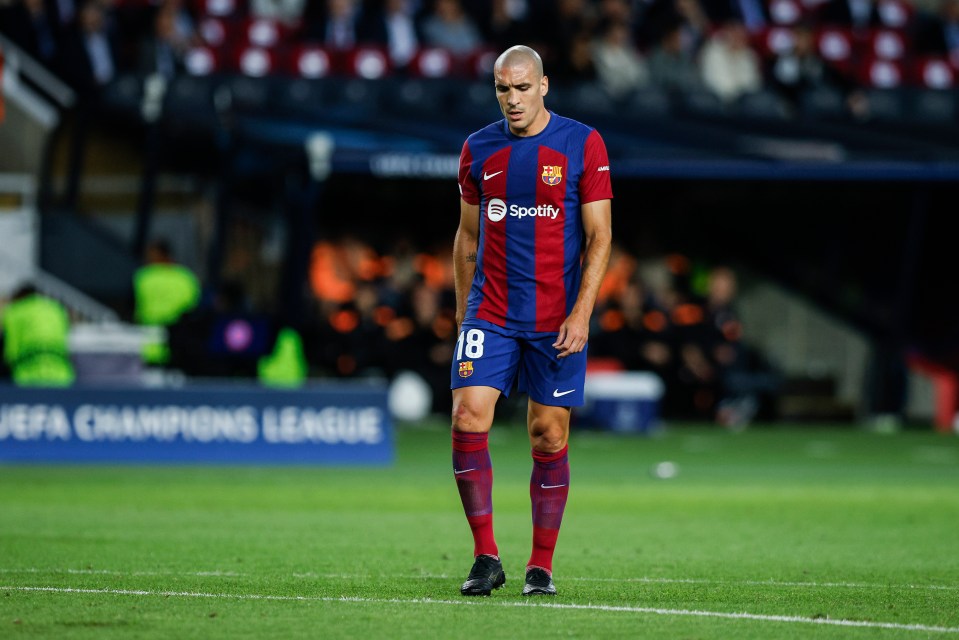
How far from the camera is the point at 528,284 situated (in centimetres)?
673

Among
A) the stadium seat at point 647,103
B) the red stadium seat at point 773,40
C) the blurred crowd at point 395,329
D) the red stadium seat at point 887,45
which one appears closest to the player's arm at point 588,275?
the blurred crowd at point 395,329

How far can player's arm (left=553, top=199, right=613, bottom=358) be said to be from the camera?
658 centimetres

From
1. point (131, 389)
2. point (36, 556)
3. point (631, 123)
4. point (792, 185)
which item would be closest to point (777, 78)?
point (792, 185)

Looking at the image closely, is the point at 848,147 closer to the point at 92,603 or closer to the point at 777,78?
the point at 777,78

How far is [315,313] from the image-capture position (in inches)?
797

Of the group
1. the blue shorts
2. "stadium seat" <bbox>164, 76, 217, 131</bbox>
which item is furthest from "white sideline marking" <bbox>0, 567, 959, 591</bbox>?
"stadium seat" <bbox>164, 76, 217, 131</bbox>

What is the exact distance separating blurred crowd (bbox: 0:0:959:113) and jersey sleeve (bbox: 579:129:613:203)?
1381 cm

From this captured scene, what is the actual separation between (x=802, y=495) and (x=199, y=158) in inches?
421

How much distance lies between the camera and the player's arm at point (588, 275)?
6582 millimetres

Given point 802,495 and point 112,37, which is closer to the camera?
point 802,495

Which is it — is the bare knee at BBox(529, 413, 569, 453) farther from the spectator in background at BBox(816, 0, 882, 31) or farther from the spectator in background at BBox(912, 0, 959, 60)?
the spectator in background at BBox(912, 0, 959, 60)

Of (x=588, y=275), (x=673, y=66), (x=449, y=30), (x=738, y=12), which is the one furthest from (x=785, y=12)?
(x=588, y=275)

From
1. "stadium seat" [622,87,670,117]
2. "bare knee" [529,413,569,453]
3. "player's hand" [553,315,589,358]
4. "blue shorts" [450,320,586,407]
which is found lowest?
"bare knee" [529,413,569,453]

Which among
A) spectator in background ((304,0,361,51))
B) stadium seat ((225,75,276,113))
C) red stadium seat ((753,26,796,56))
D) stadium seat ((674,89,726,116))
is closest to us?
stadium seat ((225,75,276,113))
